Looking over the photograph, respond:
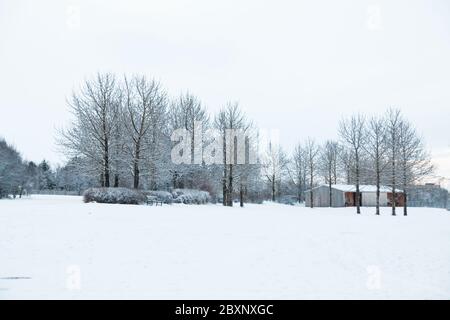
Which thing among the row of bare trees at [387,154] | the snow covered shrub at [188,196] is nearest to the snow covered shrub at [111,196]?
the snow covered shrub at [188,196]

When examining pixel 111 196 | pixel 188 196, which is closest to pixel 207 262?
pixel 111 196

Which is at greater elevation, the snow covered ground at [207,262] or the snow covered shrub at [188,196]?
the snow covered shrub at [188,196]

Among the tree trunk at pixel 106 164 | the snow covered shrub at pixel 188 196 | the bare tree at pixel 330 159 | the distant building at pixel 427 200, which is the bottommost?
the distant building at pixel 427 200

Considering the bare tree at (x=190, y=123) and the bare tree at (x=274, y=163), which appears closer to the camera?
the bare tree at (x=190, y=123)

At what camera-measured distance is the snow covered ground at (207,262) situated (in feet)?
23.4

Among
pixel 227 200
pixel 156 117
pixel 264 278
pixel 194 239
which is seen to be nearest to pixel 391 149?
pixel 227 200

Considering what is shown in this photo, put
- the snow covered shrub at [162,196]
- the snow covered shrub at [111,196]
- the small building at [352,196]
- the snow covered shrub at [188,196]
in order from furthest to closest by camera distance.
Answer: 1. the small building at [352,196]
2. the snow covered shrub at [188,196]
3. the snow covered shrub at [162,196]
4. the snow covered shrub at [111,196]

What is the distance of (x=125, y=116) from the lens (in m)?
33.0

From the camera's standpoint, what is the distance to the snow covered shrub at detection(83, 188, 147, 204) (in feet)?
81.9

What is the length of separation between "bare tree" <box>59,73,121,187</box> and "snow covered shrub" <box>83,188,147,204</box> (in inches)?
204

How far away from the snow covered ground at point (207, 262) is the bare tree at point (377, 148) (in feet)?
65.9

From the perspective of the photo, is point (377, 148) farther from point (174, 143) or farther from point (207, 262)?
point (207, 262)

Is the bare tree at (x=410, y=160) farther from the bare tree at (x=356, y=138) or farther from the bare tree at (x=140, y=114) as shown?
the bare tree at (x=140, y=114)
